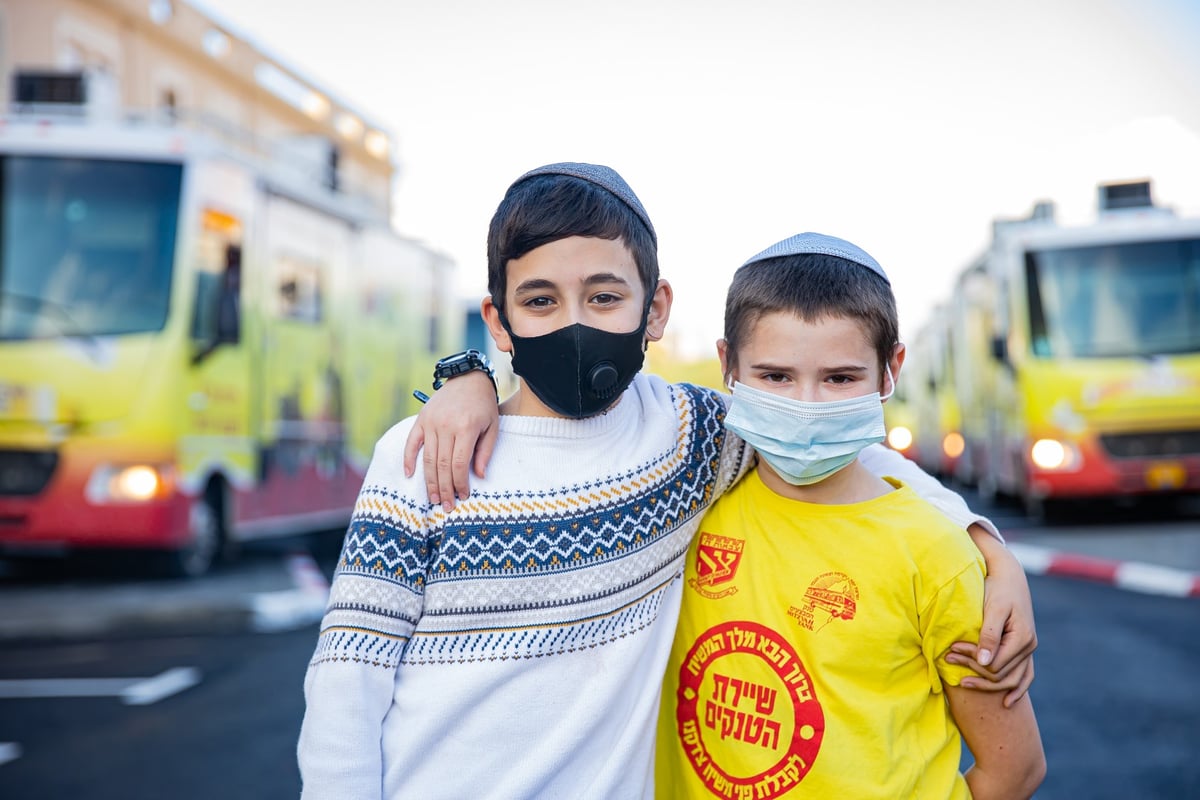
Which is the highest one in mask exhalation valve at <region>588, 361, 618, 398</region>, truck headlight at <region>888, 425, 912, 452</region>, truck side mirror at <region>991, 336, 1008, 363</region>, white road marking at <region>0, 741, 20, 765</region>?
truck side mirror at <region>991, 336, 1008, 363</region>

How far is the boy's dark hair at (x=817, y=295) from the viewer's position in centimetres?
204

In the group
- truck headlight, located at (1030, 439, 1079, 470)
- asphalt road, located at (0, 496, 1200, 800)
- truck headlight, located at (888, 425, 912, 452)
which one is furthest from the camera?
truck headlight, located at (888, 425, 912, 452)

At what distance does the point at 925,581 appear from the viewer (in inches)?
74.7

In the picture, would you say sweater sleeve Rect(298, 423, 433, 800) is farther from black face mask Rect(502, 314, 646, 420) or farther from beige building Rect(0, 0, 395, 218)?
beige building Rect(0, 0, 395, 218)

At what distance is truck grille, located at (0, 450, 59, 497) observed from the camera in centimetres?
808

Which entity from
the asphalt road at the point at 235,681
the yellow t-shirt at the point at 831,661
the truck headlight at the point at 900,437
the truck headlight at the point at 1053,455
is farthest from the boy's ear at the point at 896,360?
the truck headlight at the point at 900,437

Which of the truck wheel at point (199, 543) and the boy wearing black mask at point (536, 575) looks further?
the truck wheel at point (199, 543)

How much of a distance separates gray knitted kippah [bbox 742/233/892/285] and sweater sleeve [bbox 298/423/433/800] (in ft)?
2.71

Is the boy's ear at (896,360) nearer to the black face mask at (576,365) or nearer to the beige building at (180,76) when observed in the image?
the black face mask at (576,365)

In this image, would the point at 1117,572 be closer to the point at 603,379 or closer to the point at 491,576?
the point at 603,379

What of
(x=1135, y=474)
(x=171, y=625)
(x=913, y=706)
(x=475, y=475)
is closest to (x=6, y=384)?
(x=171, y=625)

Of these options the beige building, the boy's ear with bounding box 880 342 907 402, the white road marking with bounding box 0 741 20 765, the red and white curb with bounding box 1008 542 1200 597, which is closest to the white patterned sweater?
the boy's ear with bounding box 880 342 907 402

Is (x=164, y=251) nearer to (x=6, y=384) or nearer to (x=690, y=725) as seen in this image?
(x=6, y=384)

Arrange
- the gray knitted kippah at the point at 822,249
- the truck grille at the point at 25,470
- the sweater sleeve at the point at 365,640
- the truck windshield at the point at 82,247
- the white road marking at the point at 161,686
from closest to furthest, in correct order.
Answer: the sweater sleeve at the point at 365,640
the gray knitted kippah at the point at 822,249
the white road marking at the point at 161,686
the truck grille at the point at 25,470
the truck windshield at the point at 82,247
